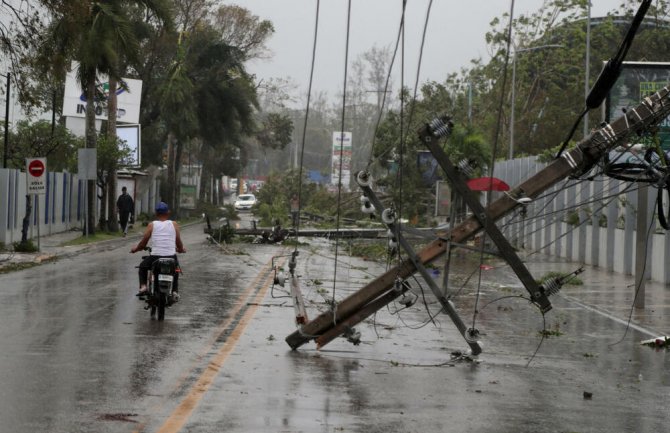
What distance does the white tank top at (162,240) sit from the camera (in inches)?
648

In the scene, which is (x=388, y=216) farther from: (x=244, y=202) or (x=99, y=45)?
(x=244, y=202)

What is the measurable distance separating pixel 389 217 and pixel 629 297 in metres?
13.5

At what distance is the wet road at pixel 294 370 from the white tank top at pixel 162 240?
3.30 ft

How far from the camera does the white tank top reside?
16469 mm

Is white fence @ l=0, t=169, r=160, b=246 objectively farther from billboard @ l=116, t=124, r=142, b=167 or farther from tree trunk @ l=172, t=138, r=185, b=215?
tree trunk @ l=172, t=138, r=185, b=215

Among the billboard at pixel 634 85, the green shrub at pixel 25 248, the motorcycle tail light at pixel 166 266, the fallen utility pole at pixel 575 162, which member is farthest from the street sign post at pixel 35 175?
the fallen utility pole at pixel 575 162

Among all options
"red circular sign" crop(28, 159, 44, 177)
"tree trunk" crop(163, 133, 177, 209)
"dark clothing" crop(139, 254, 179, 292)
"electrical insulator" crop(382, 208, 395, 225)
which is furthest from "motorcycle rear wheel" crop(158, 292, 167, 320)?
"tree trunk" crop(163, 133, 177, 209)

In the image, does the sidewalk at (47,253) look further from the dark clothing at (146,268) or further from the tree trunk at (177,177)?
the tree trunk at (177,177)

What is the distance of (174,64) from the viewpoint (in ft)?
204

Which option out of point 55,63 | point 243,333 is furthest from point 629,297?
point 55,63

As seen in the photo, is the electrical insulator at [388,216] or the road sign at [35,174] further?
the road sign at [35,174]

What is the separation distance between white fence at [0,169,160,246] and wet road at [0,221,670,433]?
50.9 ft

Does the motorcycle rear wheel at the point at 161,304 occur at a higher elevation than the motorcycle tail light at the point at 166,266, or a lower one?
lower

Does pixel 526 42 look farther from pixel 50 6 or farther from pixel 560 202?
pixel 50 6
